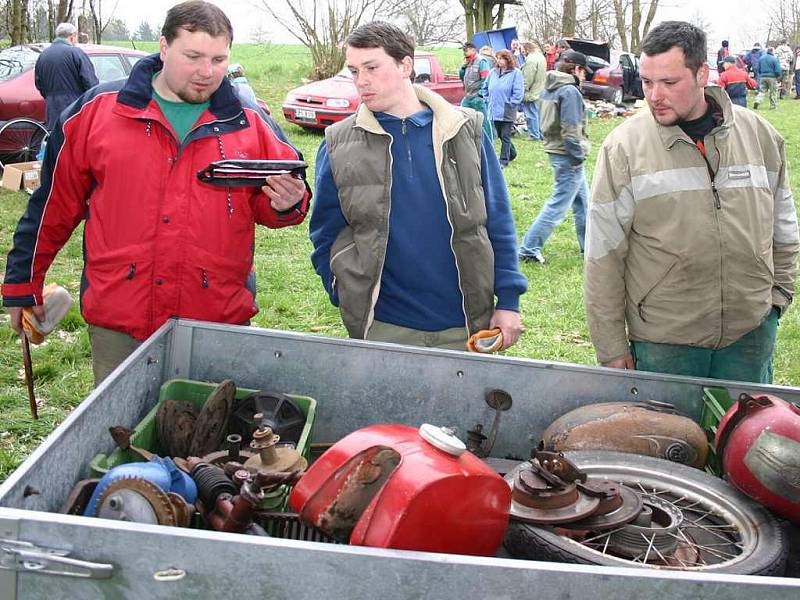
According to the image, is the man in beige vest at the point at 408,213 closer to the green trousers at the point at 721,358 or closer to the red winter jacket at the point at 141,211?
the red winter jacket at the point at 141,211

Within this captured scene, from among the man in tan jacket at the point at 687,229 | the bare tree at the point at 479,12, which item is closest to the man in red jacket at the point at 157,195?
the man in tan jacket at the point at 687,229

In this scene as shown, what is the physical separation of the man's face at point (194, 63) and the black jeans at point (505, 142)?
11418 mm

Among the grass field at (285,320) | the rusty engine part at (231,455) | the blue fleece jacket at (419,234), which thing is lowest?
the grass field at (285,320)

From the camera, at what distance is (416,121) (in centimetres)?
336

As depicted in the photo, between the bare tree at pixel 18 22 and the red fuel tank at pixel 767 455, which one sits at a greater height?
the bare tree at pixel 18 22

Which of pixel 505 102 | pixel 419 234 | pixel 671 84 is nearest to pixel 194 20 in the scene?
pixel 419 234

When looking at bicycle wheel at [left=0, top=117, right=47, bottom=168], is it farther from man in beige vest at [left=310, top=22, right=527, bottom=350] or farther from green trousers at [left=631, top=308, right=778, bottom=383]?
green trousers at [left=631, top=308, right=778, bottom=383]

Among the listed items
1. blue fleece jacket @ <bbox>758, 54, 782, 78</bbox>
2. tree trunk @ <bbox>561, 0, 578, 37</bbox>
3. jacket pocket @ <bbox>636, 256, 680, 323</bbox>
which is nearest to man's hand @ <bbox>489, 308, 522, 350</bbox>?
jacket pocket @ <bbox>636, 256, 680, 323</bbox>

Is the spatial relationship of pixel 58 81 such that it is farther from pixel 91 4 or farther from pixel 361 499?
pixel 91 4

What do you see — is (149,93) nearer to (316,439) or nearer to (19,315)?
(19,315)

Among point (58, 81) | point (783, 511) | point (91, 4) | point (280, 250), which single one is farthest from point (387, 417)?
point (91, 4)

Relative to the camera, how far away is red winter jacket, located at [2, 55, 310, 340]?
323 cm

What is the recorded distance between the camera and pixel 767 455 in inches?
95.8

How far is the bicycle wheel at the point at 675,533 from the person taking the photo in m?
2.23
